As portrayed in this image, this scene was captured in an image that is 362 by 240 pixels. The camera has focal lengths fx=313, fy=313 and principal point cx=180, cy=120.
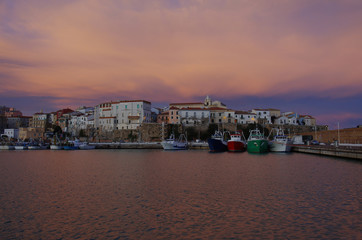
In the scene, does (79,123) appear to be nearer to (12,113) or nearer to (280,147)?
(12,113)

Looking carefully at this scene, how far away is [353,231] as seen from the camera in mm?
12602

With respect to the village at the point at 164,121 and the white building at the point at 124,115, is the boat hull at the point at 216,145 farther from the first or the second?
the white building at the point at 124,115

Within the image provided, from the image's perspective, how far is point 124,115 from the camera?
110 m

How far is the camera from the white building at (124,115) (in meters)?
108

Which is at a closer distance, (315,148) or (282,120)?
(315,148)

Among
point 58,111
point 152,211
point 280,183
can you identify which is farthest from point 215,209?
point 58,111

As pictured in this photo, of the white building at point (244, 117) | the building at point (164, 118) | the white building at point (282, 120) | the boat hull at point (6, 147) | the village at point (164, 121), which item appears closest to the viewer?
the boat hull at point (6, 147)

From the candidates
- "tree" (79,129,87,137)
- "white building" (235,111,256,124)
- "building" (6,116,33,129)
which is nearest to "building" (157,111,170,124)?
"white building" (235,111,256,124)

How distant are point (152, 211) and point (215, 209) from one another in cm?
330

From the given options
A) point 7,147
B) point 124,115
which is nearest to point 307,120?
point 124,115

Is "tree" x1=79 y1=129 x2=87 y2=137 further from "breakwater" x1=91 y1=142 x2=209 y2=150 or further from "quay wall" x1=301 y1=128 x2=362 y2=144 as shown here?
"quay wall" x1=301 y1=128 x2=362 y2=144

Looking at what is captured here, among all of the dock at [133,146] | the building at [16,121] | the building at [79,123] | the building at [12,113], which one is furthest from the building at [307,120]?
the building at [12,113]

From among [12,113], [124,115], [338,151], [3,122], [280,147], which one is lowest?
[338,151]

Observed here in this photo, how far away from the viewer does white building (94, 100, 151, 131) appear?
10775cm
